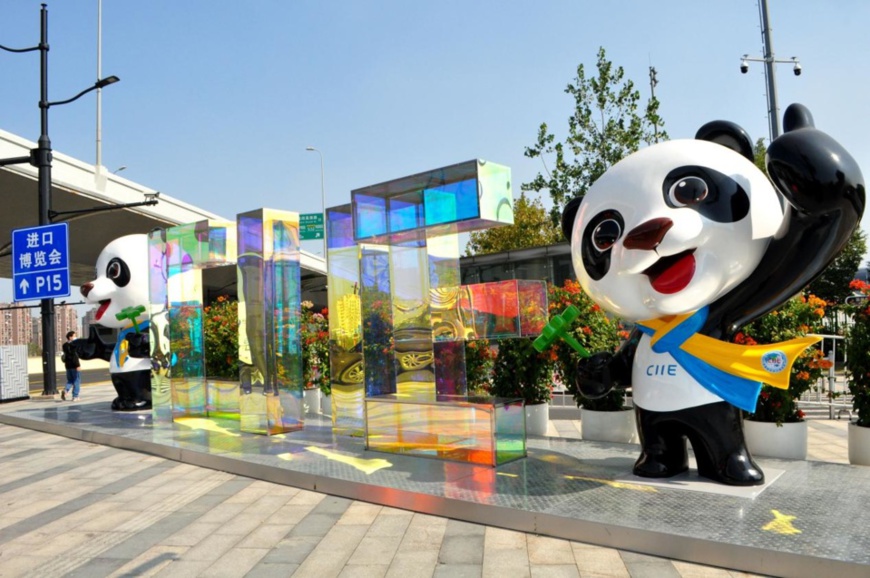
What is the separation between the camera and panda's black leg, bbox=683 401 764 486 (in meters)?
5.20

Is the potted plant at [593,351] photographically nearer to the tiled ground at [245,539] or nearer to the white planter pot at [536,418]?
the white planter pot at [536,418]

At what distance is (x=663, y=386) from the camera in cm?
532

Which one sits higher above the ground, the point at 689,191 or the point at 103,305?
the point at 689,191

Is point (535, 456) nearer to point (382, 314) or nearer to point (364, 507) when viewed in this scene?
point (364, 507)

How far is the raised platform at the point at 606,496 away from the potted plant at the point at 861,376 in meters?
0.47

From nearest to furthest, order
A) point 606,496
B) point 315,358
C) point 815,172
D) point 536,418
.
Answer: point 815,172 < point 606,496 < point 536,418 < point 315,358

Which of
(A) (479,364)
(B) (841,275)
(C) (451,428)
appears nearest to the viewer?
(C) (451,428)

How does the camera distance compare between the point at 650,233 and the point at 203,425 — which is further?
the point at 203,425

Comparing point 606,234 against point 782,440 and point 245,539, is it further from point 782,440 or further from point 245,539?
point 245,539

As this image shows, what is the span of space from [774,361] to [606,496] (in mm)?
1549

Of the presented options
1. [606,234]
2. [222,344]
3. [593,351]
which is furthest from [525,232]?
[606,234]

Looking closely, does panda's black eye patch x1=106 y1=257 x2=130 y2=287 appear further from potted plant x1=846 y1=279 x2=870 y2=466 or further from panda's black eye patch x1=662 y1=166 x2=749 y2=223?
potted plant x1=846 y1=279 x2=870 y2=466

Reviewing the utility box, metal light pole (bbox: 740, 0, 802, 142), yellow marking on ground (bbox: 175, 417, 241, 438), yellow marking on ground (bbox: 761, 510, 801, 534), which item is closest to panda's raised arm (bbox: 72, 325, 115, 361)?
yellow marking on ground (bbox: 175, 417, 241, 438)

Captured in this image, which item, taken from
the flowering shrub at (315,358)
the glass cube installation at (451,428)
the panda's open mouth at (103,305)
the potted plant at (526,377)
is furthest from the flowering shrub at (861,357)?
the panda's open mouth at (103,305)
